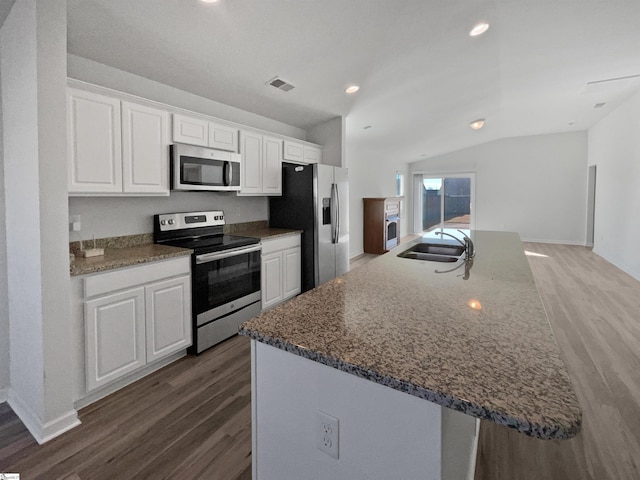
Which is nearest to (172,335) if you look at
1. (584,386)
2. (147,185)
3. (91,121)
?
(147,185)

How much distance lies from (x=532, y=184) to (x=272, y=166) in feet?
26.0

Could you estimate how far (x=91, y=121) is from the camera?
2.19m

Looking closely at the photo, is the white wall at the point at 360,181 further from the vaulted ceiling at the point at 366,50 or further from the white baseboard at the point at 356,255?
the vaulted ceiling at the point at 366,50

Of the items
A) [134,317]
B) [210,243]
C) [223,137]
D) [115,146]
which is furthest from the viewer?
[223,137]

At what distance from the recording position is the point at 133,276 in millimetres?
2197

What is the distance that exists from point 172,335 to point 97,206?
1.16 meters

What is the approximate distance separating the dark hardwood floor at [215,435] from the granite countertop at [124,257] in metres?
0.87

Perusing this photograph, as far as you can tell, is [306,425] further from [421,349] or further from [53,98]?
[53,98]

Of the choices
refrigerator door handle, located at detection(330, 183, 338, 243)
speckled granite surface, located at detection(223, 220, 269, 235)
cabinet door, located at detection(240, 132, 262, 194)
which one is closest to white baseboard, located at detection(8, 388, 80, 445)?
speckled granite surface, located at detection(223, 220, 269, 235)

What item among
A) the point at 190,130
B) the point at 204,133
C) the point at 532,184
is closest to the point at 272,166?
the point at 204,133

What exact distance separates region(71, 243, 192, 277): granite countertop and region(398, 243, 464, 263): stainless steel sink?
66.6 inches

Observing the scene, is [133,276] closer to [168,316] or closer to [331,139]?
[168,316]

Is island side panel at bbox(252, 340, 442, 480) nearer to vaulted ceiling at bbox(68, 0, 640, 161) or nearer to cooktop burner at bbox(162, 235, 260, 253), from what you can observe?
cooktop burner at bbox(162, 235, 260, 253)

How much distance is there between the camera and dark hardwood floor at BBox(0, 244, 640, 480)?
1.60 metres
